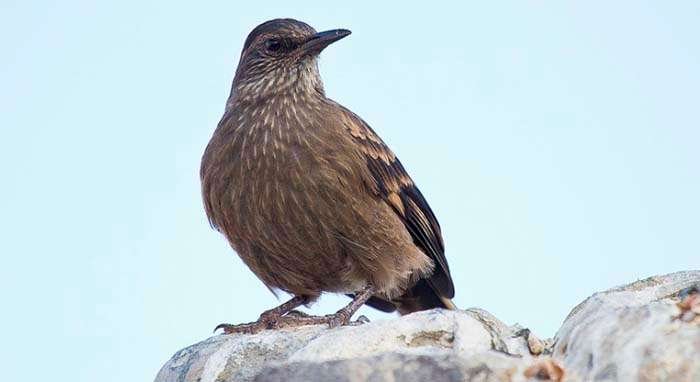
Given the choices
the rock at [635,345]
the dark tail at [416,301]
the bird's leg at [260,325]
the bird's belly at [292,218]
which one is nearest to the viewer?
the rock at [635,345]

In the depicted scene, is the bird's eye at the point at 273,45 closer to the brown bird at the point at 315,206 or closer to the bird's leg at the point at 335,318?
the brown bird at the point at 315,206

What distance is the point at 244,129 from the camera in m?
6.84

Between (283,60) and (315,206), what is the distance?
4.84ft

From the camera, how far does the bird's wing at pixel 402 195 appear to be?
22.7 ft

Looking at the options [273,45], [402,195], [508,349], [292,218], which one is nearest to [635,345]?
[508,349]

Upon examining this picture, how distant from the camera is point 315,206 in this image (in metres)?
6.36

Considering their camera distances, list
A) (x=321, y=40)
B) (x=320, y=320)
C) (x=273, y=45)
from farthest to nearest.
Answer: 1. (x=273, y=45)
2. (x=321, y=40)
3. (x=320, y=320)

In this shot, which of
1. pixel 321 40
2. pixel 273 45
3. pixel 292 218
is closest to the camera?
pixel 292 218

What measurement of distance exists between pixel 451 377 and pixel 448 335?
0.93m

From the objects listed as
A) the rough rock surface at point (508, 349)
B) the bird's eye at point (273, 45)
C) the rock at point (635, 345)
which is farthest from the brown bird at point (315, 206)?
the rock at point (635, 345)

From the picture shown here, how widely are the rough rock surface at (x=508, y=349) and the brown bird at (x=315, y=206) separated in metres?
1.73

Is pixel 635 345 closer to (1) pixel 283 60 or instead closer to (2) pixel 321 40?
(2) pixel 321 40

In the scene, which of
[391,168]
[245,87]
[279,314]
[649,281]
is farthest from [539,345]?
[245,87]

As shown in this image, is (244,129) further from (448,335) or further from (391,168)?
(448,335)
